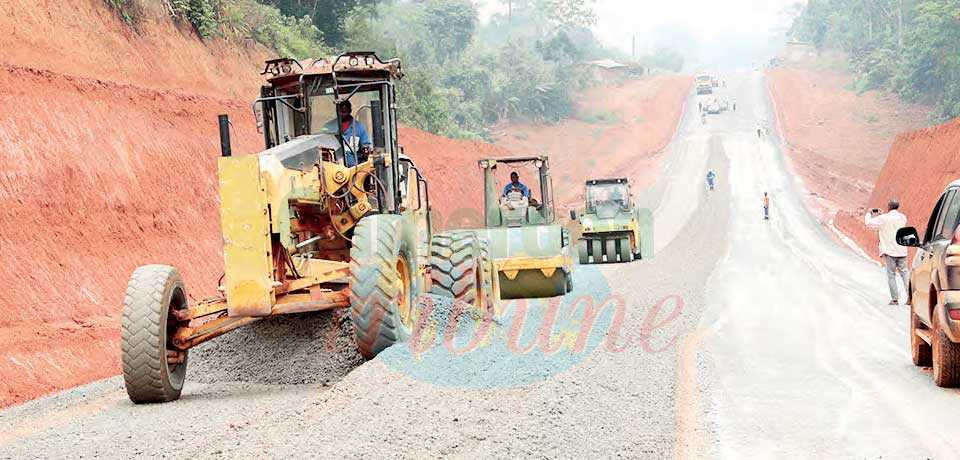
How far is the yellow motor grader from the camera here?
340 inches

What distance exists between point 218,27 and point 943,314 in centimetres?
2290

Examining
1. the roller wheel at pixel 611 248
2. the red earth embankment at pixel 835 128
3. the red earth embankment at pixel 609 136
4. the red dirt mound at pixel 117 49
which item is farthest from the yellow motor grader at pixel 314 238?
the red earth embankment at pixel 609 136

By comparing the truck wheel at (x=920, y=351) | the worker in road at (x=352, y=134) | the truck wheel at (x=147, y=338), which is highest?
the worker in road at (x=352, y=134)

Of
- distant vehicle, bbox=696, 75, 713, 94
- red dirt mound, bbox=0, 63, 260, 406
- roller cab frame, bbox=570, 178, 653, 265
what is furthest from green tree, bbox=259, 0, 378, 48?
distant vehicle, bbox=696, 75, 713, 94

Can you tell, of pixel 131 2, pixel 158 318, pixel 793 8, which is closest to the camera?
pixel 158 318

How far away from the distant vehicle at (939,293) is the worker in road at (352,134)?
5.54m

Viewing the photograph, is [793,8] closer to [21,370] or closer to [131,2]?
[131,2]

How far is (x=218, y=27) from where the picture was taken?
90.1 feet

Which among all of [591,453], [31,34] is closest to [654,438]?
[591,453]

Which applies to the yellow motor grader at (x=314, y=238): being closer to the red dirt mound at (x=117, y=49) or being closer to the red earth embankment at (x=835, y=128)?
the red dirt mound at (x=117, y=49)

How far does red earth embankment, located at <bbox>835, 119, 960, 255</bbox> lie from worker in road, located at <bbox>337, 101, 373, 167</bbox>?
2184 cm

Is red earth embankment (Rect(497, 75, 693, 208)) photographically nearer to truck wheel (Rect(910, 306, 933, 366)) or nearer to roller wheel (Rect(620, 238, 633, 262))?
roller wheel (Rect(620, 238, 633, 262))

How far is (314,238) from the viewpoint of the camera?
9.85m

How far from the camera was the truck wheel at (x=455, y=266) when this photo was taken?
464 inches
